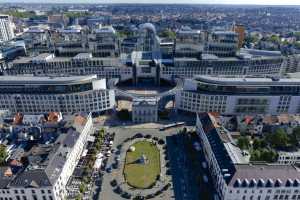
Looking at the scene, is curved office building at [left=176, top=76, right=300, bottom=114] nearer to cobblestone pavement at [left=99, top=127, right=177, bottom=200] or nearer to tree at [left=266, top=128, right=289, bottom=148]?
cobblestone pavement at [left=99, top=127, right=177, bottom=200]

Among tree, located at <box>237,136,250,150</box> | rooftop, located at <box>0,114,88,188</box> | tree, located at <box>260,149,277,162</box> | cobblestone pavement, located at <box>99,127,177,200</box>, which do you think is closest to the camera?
rooftop, located at <box>0,114,88,188</box>

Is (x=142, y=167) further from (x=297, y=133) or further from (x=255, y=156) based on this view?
(x=297, y=133)

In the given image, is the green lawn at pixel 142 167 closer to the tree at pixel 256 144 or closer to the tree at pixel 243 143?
the tree at pixel 243 143

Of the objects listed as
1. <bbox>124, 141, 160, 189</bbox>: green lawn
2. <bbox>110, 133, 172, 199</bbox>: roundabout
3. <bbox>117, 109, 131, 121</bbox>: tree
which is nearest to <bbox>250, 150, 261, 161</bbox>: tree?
<bbox>110, 133, 172, 199</bbox>: roundabout

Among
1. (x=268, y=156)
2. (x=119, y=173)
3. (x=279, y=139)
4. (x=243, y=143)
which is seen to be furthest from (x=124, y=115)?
(x=279, y=139)

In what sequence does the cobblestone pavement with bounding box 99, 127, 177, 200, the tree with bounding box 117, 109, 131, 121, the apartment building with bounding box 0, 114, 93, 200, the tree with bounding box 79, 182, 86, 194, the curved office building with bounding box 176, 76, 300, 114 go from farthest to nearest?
1. the tree with bounding box 117, 109, 131, 121
2. the curved office building with bounding box 176, 76, 300, 114
3. the tree with bounding box 79, 182, 86, 194
4. the cobblestone pavement with bounding box 99, 127, 177, 200
5. the apartment building with bounding box 0, 114, 93, 200

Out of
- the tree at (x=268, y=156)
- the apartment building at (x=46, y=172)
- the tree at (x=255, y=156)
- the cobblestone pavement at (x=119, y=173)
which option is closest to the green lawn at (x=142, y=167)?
the cobblestone pavement at (x=119, y=173)
